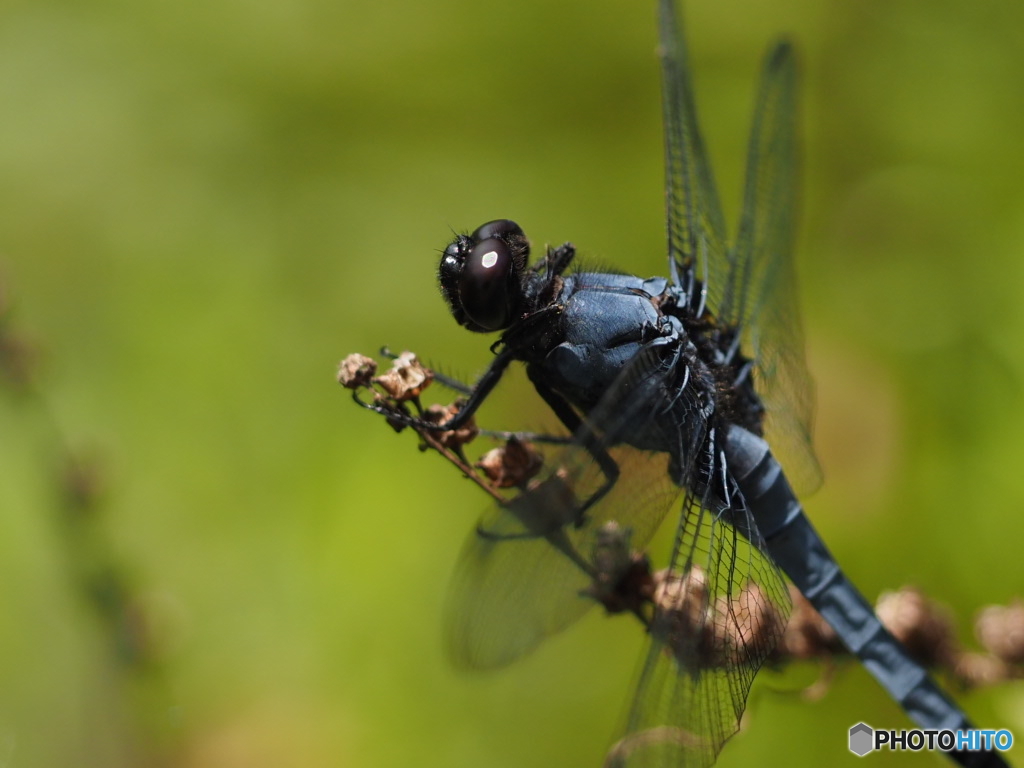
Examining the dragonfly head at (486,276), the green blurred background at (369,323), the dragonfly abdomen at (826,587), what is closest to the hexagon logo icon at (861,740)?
A: the green blurred background at (369,323)

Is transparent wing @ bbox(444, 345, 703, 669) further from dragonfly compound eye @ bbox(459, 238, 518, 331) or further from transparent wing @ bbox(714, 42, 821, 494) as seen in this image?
transparent wing @ bbox(714, 42, 821, 494)

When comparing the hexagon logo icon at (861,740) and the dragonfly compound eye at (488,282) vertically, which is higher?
the dragonfly compound eye at (488,282)

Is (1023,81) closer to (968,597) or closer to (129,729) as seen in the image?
(968,597)

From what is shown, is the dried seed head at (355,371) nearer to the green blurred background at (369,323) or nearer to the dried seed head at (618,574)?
the dried seed head at (618,574)

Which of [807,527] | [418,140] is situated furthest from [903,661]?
[418,140]

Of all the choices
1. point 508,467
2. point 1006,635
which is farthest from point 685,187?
point 1006,635

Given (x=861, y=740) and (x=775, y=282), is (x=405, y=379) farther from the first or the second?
(x=861, y=740)

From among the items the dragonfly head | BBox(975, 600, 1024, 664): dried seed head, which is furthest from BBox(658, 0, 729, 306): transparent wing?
BBox(975, 600, 1024, 664): dried seed head
